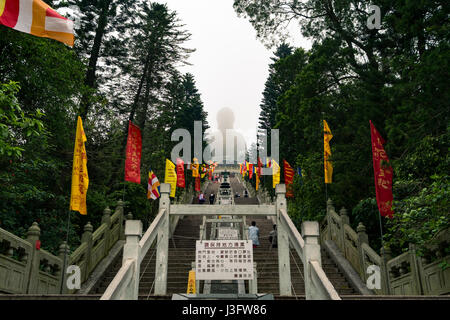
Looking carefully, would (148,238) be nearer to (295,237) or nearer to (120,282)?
A: (120,282)

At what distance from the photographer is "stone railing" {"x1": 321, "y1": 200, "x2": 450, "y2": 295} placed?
7.24 meters

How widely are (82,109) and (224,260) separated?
10.7 meters

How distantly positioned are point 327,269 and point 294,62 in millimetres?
16345

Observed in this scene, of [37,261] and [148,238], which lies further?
[37,261]

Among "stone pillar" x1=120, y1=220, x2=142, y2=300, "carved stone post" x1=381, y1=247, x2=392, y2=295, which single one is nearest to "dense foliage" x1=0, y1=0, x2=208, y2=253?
"stone pillar" x1=120, y1=220, x2=142, y2=300

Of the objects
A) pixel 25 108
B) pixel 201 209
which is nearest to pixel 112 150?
pixel 25 108

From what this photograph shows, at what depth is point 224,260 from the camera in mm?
6590

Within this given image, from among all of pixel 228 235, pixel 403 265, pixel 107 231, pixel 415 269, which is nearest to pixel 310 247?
pixel 415 269

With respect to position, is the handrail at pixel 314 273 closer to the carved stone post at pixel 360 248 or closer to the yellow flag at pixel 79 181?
the carved stone post at pixel 360 248

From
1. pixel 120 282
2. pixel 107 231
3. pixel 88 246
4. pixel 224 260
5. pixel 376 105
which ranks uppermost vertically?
pixel 376 105

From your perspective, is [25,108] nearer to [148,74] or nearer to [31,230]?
[31,230]

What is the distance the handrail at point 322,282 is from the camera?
4371 mm

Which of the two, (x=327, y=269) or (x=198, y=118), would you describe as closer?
(x=327, y=269)

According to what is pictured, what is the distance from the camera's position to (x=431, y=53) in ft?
27.2
